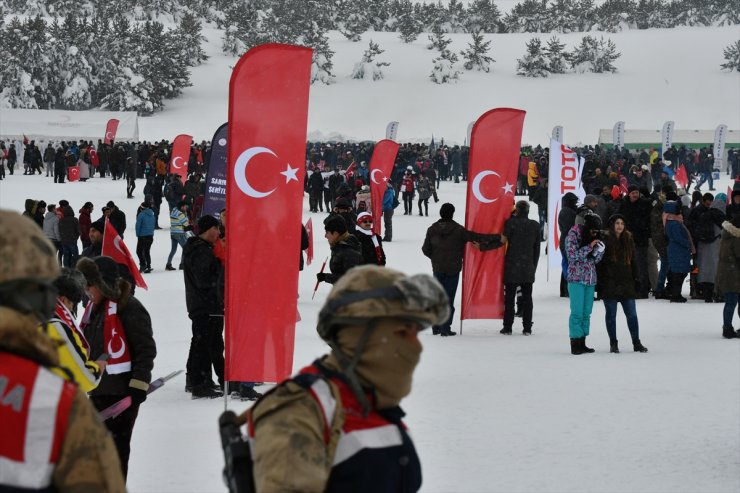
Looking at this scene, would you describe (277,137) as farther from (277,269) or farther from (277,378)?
(277,378)

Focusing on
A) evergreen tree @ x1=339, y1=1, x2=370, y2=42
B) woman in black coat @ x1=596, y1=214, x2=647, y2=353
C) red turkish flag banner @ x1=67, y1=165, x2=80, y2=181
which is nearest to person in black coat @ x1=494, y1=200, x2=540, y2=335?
woman in black coat @ x1=596, y1=214, x2=647, y2=353

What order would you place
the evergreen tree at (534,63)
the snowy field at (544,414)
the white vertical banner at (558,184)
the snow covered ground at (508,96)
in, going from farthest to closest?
the evergreen tree at (534,63)
the snow covered ground at (508,96)
the white vertical banner at (558,184)
the snowy field at (544,414)

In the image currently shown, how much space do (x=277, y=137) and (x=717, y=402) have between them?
11.7 feet

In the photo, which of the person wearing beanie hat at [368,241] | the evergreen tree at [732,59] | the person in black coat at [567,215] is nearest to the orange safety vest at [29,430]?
the person wearing beanie hat at [368,241]

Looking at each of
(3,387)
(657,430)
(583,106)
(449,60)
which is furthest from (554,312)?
(449,60)

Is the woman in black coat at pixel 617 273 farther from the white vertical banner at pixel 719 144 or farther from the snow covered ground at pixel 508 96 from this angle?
the snow covered ground at pixel 508 96

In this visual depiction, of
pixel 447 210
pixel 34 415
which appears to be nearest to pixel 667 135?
pixel 447 210

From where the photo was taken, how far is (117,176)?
107 ft

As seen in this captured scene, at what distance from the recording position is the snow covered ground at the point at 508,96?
54.7 meters

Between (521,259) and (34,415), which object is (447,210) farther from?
(34,415)

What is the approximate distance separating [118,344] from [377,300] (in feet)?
9.39

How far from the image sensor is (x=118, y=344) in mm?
4641

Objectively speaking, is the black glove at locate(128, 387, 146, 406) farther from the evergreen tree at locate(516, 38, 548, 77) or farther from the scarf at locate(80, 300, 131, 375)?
the evergreen tree at locate(516, 38, 548, 77)

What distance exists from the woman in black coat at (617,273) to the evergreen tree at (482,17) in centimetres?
6916
